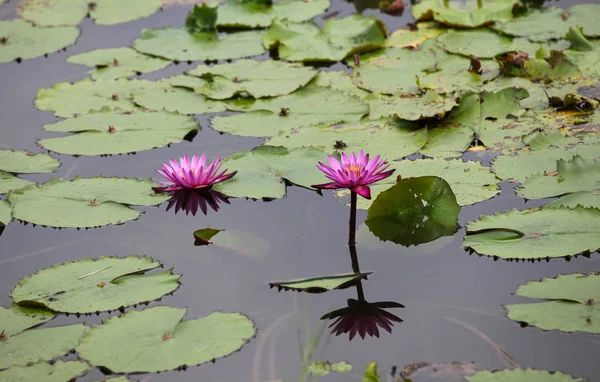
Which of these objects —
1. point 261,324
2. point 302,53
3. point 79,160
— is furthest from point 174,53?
point 261,324

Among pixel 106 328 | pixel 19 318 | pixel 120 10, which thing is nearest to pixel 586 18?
pixel 120 10

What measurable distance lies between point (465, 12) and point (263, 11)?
1471mm

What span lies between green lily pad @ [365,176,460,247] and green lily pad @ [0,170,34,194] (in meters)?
1.70

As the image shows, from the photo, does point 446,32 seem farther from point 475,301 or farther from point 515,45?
point 475,301

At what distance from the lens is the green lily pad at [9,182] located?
3.75 metres

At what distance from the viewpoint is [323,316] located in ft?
9.16

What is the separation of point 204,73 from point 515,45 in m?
1.97

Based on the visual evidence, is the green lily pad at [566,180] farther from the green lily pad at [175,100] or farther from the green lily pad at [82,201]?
the green lily pad at [175,100]

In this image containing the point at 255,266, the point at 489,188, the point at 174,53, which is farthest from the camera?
the point at 174,53

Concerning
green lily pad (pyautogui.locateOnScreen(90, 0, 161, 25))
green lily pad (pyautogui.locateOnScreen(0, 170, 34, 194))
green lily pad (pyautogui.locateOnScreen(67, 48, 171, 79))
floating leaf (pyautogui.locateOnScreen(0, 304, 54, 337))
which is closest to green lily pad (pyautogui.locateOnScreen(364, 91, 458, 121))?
green lily pad (pyautogui.locateOnScreen(67, 48, 171, 79))

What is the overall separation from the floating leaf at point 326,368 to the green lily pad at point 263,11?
360 centimetres

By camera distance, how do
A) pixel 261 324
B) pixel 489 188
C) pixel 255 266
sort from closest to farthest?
1. pixel 261 324
2. pixel 255 266
3. pixel 489 188

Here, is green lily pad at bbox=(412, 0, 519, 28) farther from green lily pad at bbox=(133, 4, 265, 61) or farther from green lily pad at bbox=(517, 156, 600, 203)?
green lily pad at bbox=(517, 156, 600, 203)

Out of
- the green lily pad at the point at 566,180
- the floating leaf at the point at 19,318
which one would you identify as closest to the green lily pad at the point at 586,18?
the green lily pad at the point at 566,180
